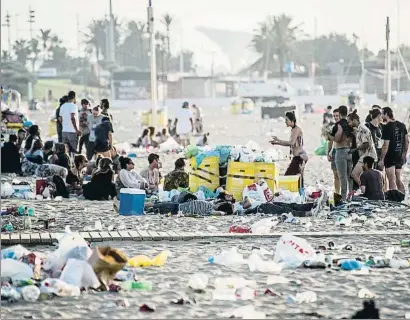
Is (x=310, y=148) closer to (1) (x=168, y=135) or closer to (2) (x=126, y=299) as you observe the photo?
(1) (x=168, y=135)

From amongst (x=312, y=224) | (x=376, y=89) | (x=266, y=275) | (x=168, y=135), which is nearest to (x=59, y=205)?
(x=312, y=224)

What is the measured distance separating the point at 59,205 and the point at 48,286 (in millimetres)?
6793

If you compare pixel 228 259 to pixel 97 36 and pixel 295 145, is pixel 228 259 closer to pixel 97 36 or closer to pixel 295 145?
pixel 295 145

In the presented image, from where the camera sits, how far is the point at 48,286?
7.53 m

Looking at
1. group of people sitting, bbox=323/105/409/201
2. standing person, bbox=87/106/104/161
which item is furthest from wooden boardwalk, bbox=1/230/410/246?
standing person, bbox=87/106/104/161

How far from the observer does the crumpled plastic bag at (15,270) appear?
773 centimetres

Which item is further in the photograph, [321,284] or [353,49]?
[353,49]

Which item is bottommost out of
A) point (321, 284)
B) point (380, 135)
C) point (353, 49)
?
point (321, 284)

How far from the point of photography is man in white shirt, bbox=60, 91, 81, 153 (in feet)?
62.5

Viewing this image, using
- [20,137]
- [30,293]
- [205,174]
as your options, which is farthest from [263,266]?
[20,137]

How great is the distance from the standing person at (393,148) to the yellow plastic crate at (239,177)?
1988 millimetres

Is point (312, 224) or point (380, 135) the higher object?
point (380, 135)

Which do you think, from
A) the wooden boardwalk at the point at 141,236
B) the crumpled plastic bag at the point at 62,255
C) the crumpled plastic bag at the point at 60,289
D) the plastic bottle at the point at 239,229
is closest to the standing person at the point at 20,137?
the plastic bottle at the point at 239,229

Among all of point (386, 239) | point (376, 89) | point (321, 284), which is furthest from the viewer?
point (376, 89)
